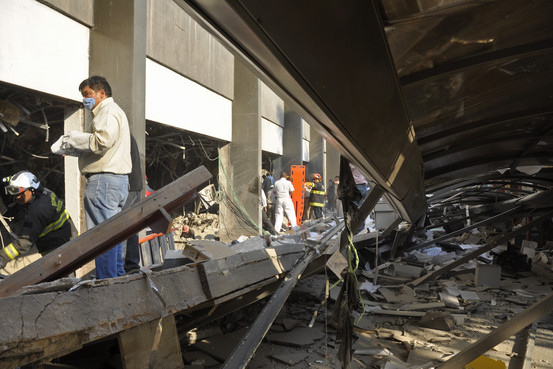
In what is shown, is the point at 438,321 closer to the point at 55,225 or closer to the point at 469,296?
the point at 469,296

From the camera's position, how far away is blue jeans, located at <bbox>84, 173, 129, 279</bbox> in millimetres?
3420

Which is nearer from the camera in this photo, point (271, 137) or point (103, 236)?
point (103, 236)

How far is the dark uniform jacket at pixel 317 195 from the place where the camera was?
1418 centimetres

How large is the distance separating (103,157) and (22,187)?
1116mm

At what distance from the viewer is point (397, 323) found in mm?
5035

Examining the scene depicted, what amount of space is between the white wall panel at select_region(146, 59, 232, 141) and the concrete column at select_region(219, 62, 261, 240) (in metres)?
0.36

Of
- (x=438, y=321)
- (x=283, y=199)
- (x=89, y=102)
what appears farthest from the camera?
(x=283, y=199)

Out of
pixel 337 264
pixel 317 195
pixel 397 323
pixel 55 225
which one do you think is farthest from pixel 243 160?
pixel 337 264

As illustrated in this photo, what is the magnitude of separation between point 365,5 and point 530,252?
32.4 ft

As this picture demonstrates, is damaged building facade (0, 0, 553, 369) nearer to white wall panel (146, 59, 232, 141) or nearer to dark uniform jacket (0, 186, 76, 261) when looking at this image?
white wall panel (146, 59, 232, 141)

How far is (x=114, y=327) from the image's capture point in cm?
224

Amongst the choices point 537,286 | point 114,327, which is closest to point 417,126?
point 114,327

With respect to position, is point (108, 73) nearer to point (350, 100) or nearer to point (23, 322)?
point (23, 322)

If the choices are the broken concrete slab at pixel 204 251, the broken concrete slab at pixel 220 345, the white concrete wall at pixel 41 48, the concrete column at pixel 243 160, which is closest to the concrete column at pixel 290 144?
the concrete column at pixel 243 160
